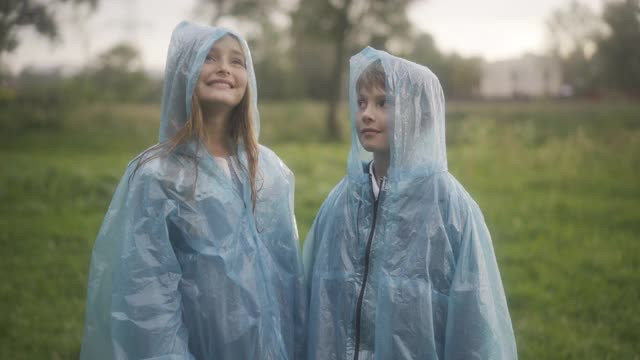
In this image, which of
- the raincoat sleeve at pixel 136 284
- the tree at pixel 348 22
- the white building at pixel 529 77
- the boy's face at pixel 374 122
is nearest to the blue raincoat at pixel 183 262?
the raincoat sleeve at pixel 136 284

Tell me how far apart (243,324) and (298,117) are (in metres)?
20.3

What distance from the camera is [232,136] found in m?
2.90

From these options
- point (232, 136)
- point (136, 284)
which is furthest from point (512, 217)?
point (136, 284)

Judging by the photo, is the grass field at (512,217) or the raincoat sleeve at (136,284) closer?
the raincoat sleeve at (136,284)

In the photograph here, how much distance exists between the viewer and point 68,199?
9.20 metres

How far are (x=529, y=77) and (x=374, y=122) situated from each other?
2186 cm

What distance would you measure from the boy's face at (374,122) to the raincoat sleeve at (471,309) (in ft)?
1.52

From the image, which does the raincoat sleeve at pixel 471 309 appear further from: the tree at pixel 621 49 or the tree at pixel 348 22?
the tree at pixel 348 22

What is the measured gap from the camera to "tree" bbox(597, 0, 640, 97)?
36.5 ft


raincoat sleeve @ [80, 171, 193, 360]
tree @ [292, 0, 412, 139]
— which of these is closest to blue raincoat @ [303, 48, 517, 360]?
raincoat sleeve @ [80, 171, 193, 360]

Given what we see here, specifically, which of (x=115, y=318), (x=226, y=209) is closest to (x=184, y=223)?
(x=226, y=209)

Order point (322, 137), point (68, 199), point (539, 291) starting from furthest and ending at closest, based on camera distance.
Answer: point (322, 137) → point (68, 199) → point (539, 291)

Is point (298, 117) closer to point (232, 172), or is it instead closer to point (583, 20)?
point (583, 20)

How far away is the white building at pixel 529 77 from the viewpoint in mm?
21734
